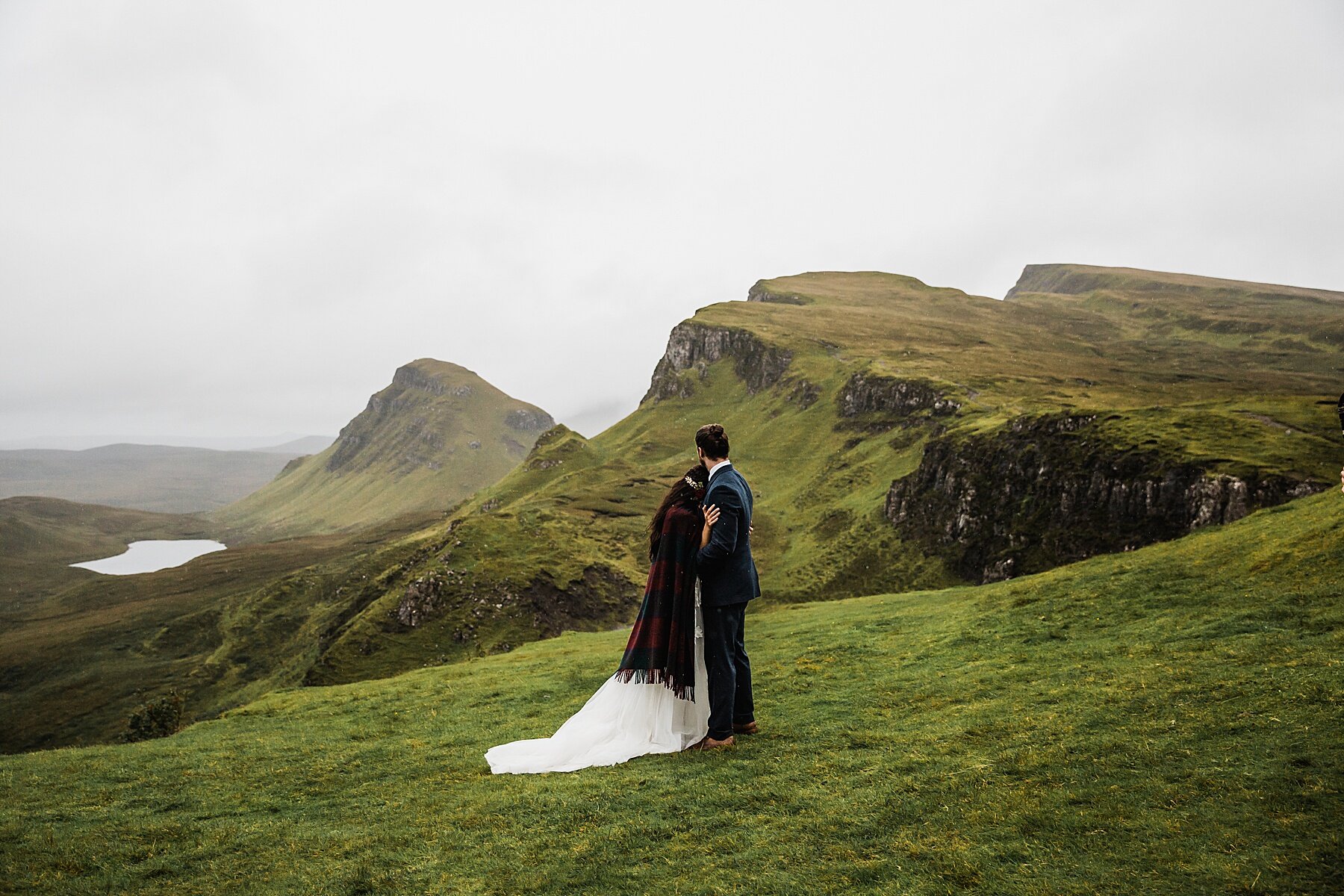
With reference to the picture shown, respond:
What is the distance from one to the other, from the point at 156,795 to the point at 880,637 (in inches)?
745

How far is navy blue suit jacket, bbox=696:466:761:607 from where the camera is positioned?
38.2 ft

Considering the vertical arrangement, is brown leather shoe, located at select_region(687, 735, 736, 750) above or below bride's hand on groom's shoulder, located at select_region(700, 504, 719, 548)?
below

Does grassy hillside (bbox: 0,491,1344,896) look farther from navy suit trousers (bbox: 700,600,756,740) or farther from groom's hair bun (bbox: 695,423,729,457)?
groom's hair bun (bbox: 695,423,729,457)

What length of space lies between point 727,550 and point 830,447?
11257cm

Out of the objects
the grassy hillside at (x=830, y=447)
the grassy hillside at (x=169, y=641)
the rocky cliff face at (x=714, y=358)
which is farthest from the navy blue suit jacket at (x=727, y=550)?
the rocky cliff face at (x=714, y=358)

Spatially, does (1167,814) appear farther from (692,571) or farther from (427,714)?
(427,714)

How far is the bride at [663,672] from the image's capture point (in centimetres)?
1204

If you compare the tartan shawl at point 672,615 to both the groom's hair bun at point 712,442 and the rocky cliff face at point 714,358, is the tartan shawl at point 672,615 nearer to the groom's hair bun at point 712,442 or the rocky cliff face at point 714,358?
the groom's hair bun at point 712,442

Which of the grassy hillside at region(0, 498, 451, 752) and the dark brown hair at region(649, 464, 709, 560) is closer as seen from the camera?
the dark brown hair at region(649, 464, 709, 560)

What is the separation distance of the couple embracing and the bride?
0.05ft

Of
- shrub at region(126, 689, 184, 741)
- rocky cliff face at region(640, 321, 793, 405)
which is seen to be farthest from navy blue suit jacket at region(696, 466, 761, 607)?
rocky cliff face at region(640, 321, 793, 405)

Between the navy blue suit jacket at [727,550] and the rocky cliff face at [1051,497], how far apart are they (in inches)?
2097

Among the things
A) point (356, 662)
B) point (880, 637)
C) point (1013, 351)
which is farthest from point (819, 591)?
point (1013, 351)

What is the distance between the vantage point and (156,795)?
41.4 feet
